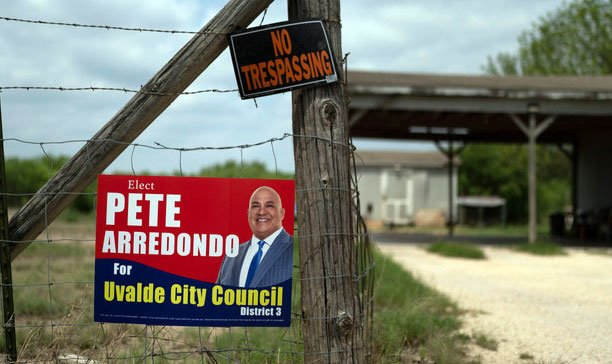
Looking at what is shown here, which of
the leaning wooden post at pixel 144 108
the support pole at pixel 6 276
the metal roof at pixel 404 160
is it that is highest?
the metal roof at pixel 404 160

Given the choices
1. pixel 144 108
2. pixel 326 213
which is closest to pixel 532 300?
pixel 326 213

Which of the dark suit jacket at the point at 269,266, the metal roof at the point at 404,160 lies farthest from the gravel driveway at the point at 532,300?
the metal roof at the point at 404,160

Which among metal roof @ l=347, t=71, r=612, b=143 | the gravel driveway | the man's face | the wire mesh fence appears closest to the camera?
the man's face

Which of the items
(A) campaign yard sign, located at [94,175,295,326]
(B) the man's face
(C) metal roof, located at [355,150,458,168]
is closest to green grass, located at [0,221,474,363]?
(A) campaign yard sign, located at [94,175,295,326]

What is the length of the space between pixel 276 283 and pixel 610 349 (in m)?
3.88

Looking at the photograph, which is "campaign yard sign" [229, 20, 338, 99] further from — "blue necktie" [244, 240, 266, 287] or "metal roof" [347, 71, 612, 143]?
"metal roof" [347, 71, 612, 143]

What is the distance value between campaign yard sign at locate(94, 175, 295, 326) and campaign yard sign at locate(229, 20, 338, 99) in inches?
21.8

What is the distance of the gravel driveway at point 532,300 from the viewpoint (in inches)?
261

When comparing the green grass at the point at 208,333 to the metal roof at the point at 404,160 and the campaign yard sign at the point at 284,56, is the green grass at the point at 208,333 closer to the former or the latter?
the campaign yard sign at the point at 284,56

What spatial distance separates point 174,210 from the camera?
4051 mm

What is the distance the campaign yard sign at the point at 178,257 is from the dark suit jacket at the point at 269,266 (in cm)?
1

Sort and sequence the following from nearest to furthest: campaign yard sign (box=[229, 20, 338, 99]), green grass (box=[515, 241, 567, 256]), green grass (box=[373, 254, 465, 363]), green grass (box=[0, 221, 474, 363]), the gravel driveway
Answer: campaign yard sign (box=[229, 20, 338, 99])
green grass (box=[0, 221, 474, 363])
green grass (box=[373, 254, 465, 363])
the gravel driveway
green grass (box=[515, 241, 567, 256])

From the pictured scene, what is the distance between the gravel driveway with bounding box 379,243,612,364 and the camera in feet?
21.8

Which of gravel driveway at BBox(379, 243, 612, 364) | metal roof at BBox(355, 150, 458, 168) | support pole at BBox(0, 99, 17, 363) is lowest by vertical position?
gravel driveway at BBox(379, 243, 612, 364)
